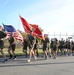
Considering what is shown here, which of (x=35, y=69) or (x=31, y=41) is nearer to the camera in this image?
(x=35, y=69)

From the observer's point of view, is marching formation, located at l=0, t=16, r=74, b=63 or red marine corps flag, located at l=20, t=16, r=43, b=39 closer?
marching formation, located at l=0, t=16, r=74, b=63

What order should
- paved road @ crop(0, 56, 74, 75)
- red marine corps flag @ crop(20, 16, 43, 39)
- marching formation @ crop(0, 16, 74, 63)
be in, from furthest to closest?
1. red marine corps flag @ crop(20, 16, 43, 39)
2. marching formation @ crop(0, 16, 74, 63)
3. paved road @ crop(0, 56, 74, 75)

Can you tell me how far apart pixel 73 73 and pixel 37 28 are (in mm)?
10811

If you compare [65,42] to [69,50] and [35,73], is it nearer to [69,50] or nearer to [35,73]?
[69,50]

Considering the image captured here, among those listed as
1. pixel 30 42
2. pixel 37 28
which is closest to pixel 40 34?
pixel 37 28

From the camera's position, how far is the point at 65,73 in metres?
11.0

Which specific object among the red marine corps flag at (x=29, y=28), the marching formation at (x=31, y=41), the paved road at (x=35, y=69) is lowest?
the paved road at (x=35, y=69)

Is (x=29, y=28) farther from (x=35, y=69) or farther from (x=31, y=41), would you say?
(x=35, y=69)

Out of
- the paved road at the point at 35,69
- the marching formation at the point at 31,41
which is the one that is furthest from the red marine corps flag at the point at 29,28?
the paved road at the point at 35,69

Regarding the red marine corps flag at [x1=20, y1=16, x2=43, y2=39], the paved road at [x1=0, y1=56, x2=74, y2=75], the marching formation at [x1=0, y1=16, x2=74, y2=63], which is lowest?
the paved road at [x1=0, y1=56, x2=74, y2=75]

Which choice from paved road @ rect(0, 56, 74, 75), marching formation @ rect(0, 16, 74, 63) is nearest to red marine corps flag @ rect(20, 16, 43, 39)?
marching formation @ rect(0, 16, 74, 63)

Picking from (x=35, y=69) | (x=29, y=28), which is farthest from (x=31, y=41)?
(x=35, y=69)

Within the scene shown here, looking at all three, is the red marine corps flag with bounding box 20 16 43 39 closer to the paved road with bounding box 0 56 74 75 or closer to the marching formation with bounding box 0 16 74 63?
the marching formation with bounding box 0 16 74 63

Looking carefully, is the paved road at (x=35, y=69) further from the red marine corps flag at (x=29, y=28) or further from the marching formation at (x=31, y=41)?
the red marine corps flag at (x=29, y=28)
